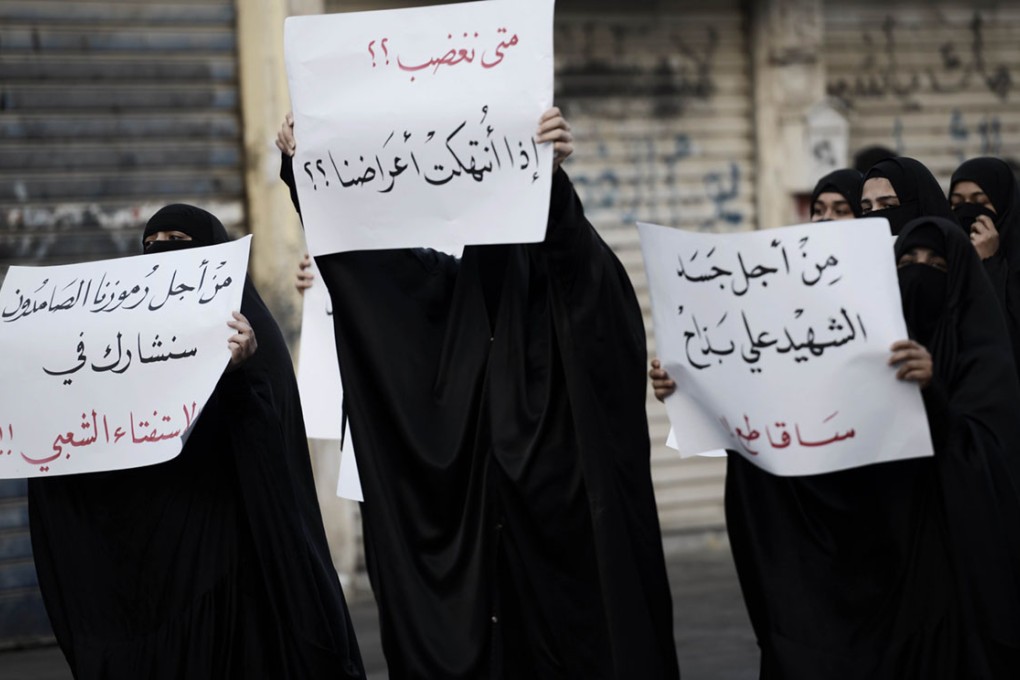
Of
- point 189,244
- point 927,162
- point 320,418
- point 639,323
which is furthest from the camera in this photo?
point 927,162

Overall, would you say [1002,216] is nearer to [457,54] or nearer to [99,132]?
[457,54]

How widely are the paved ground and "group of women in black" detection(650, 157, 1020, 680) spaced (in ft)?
7.54

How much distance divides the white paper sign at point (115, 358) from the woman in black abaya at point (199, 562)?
5.9 inches

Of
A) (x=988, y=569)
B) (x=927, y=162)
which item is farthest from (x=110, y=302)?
(x=927, y=162)

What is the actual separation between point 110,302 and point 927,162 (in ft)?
20.7

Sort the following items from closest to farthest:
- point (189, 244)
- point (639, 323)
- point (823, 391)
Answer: point (823, 391)
point (639, 323)
point (189, 244)

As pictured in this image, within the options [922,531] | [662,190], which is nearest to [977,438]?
[922,531]

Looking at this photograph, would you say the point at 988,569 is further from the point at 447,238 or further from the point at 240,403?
the point at 240,403

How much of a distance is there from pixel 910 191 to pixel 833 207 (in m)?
1.20

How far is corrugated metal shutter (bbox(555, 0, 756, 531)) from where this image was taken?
8.88m

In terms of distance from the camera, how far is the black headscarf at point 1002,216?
18.6ft

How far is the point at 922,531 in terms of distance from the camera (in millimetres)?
3939

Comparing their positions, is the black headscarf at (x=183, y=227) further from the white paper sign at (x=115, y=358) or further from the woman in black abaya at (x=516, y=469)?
the woman in black abaya at (x=516, y=469)

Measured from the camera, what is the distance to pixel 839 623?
3928 millimetres
